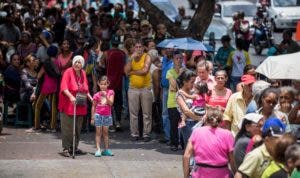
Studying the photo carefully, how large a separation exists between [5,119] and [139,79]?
3.27m

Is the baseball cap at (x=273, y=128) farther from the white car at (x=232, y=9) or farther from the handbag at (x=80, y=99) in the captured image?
the white car at (x=232, y=9)

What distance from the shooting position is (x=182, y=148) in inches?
626

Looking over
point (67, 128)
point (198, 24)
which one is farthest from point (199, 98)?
point (198, 24)

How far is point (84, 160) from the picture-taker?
1473 cm

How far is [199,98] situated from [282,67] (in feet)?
4.65

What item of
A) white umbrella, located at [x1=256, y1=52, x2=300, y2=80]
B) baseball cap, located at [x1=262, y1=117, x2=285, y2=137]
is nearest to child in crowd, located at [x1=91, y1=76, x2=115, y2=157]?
white umbrella, located at [x1=256, y1=52, x2=300, y2=80]

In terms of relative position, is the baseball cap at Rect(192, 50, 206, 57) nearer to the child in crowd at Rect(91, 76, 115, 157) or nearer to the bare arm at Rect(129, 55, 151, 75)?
the bare arm at Rect(129, 55, 151, 75)

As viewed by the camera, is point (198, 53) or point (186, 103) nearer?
point (186, 103)

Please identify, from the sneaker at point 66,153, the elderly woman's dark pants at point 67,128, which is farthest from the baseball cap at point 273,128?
the sneaker at point 66,153

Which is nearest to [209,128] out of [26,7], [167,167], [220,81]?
[220,81]

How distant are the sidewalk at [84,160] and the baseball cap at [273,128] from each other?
15.4 feet

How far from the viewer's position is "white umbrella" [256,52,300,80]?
44.8 feet

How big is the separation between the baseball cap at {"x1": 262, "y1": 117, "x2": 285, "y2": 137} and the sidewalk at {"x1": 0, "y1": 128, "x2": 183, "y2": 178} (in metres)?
4.68

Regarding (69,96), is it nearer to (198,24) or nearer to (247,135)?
(247,135)
